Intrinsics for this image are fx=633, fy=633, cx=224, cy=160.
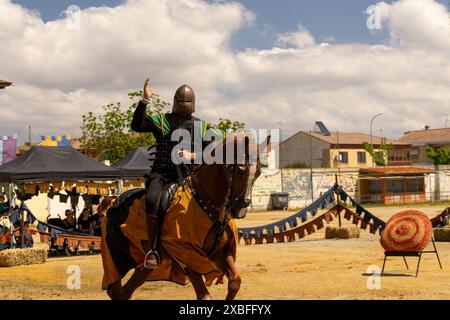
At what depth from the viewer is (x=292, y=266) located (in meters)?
14.8

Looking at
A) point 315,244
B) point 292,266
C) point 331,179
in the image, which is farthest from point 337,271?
point 331,179

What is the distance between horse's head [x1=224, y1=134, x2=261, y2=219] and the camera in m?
6.37

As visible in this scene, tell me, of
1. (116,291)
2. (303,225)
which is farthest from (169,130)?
(303,225)

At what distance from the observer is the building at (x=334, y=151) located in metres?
73.6

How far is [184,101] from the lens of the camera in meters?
7.60

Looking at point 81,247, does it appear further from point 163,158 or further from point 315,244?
point 163,158

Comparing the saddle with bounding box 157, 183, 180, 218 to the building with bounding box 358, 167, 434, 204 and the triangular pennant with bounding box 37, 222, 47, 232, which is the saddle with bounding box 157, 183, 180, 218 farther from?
the building with bounding box 358, 167, 434, 204

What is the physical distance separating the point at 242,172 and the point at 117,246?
2.16 metres

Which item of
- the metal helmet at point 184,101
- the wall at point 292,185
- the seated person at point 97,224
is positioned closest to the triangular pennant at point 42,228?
the seated person at point 97,224

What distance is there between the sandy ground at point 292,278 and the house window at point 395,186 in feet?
120

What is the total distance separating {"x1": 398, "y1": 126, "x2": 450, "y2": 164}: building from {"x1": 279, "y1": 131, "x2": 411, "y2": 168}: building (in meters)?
1.78

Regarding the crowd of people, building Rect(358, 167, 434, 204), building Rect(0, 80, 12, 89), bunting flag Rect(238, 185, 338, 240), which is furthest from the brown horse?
building Rect(358, 167, 434, 204)

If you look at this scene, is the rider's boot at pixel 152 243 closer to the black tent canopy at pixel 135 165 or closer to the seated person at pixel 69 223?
the black tent canopy at pixel 135 165

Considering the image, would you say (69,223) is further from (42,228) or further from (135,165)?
(135,165)
